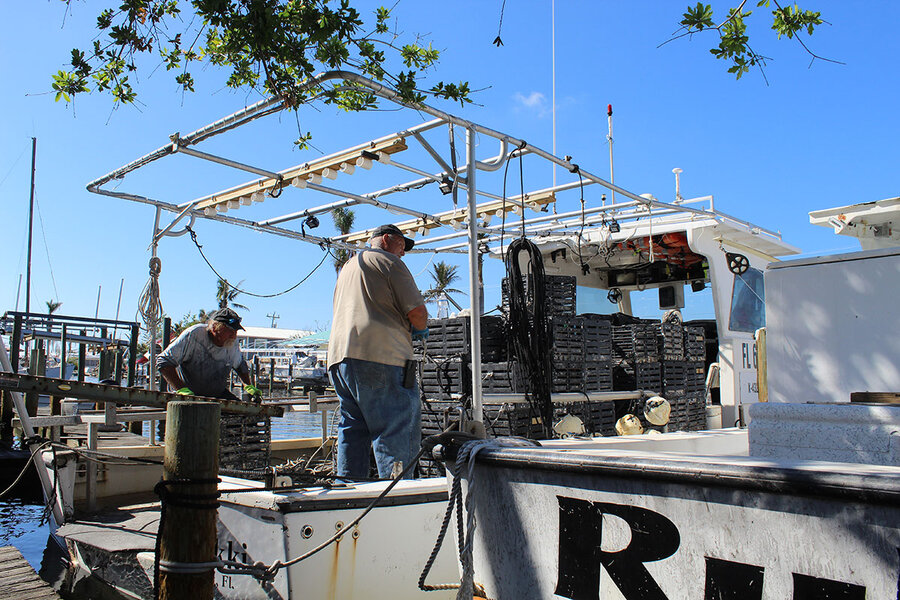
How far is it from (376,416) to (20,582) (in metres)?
3.36

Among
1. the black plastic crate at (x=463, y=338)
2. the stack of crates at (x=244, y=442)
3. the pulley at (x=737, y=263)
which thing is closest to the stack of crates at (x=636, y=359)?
the black plastic crate at (x=463, y=338)

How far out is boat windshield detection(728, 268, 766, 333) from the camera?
10.5 m

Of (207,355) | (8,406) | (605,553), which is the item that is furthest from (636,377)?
(8,406)

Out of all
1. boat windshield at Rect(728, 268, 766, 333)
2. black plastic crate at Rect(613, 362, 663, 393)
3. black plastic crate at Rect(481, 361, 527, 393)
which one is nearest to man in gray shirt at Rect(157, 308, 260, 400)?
black plastic crate at Rect(481, 361, 527, 393)

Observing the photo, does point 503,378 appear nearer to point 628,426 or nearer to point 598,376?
point 628,426

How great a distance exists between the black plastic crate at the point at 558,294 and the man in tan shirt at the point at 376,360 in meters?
2.62

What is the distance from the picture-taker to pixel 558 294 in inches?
299

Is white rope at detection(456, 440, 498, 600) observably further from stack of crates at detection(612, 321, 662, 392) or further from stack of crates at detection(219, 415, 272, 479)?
stack of crates at detection(612, 321, 662, 392)

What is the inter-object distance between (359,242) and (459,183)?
4943 mm

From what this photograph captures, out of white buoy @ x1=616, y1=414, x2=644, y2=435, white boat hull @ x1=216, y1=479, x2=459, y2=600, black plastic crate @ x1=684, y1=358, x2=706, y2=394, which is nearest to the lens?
white boat hull @ x1=216, y1=479, x2=459, y2=600

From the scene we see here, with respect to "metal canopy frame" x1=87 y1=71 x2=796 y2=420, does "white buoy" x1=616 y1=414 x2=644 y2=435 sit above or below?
below

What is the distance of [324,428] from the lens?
29.0 ft

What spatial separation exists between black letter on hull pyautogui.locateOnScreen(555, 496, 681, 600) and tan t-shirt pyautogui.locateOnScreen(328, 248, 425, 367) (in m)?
2.21

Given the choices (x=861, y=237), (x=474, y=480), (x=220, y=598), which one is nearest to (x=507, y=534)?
(x=474, y=480)
